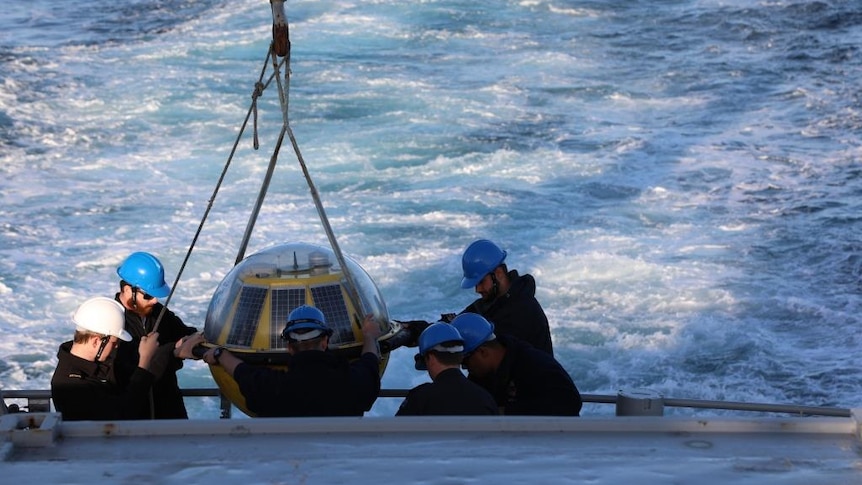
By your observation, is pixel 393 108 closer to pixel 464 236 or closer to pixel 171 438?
pixel 464 236

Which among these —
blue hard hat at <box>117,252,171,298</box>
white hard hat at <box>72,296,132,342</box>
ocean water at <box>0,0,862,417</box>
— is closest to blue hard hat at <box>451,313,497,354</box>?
white hard hat at <box>72,296,132,342</box>

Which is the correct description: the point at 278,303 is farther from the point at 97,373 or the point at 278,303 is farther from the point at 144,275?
the point at 144,275

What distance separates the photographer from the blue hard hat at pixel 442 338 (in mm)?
5102

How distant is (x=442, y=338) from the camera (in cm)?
510

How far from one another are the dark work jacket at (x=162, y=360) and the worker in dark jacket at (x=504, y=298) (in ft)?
4.52

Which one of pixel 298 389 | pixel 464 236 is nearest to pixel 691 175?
pixel 464 236

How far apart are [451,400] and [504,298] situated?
146cm

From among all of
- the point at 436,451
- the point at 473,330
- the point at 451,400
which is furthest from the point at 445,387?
the point at 436,451

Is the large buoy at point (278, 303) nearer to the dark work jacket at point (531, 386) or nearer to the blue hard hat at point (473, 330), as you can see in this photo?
the blue hard hat at point (473, 330)

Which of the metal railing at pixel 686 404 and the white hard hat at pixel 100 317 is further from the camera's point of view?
the white hard hat at pixel 100 317

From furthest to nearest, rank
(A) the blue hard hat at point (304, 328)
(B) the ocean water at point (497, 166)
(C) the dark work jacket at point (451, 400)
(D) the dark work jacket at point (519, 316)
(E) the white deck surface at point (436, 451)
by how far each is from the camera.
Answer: (B) the ocean water at point (497, 166) → (D) the dark work jacket at point (519, 316) → (A) the blue hard hat at point (304, 328) → (C) the dark work jacket at point (451, 400) → (E) the white deck surface at point (436, 451)

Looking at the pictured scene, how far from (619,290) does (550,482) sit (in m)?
11.2

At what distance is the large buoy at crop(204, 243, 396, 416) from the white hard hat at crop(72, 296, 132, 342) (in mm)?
432

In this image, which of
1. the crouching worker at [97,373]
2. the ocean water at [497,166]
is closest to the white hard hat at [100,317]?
the crouching worker at [97,373]
